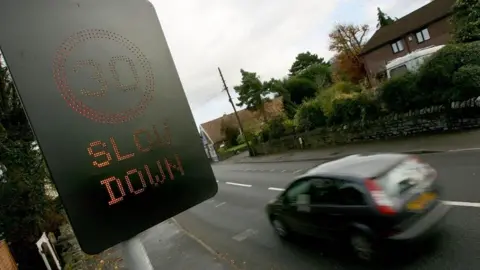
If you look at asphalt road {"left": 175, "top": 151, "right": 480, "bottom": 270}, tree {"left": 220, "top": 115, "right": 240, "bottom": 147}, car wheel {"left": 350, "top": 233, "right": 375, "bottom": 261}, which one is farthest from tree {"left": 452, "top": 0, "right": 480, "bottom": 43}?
tree {"left": 220, "top": 115, "right": 240, "bottom": 147}

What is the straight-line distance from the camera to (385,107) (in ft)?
63.7

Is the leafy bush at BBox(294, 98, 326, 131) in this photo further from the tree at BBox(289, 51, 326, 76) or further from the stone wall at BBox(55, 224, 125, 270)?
the tree at BBox(289, 51, 326, 76)

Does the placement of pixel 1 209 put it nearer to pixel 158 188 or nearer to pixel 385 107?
pixel 158 188

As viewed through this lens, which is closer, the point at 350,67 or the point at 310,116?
the point at 310,116

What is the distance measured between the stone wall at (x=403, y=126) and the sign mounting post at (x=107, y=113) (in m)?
15.7

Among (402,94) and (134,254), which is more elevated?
(134,254)

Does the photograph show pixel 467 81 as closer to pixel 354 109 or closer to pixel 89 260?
pixel 354 109

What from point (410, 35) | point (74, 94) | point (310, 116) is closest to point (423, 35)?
point (410, 35)

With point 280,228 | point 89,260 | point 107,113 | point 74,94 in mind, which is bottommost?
point 89,260

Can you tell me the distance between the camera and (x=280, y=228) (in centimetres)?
916

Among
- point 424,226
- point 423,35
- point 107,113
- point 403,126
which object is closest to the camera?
point 107,113

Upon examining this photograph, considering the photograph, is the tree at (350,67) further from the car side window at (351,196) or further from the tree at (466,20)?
the car side window at (351,196)

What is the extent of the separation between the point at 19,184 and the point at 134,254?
11006mm

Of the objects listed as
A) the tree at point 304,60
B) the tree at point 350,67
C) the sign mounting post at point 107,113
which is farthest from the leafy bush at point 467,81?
the tree at point 304,60
